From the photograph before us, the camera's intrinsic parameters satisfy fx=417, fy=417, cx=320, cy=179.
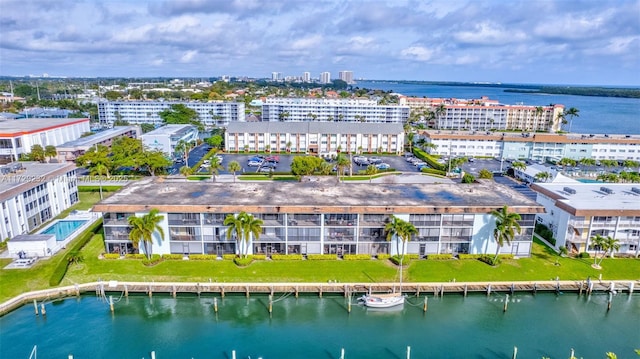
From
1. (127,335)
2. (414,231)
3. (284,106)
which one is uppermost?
(284,106)


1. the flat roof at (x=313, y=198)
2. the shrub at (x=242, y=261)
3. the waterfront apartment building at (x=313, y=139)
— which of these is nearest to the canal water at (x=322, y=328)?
the shrub at (x=242, y=261)

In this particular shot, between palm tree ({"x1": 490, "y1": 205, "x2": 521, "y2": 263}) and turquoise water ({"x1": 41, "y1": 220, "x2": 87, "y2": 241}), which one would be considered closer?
palm tree ({"x1": 490, "y1": 205, "x2": 521, "y2": 263})

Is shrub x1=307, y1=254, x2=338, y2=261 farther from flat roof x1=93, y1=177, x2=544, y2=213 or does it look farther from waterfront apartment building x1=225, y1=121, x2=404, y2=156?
waterfront apartment building x1=225, y1=121, x2=404, y2=156

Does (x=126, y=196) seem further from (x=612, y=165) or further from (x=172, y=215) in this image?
(x=612, y=165)

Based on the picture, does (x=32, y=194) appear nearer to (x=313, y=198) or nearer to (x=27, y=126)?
(x=313, y=198)

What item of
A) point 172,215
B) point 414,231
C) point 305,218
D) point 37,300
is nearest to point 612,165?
point 414,231

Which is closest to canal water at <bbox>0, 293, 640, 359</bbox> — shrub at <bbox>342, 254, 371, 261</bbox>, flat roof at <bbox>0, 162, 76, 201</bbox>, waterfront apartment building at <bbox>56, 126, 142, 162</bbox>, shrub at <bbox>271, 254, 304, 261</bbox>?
shrub at <bbox>271, 254, 304, 261</bbox>

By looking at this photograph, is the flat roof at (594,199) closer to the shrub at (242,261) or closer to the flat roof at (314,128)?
the shrub at (242,261)
